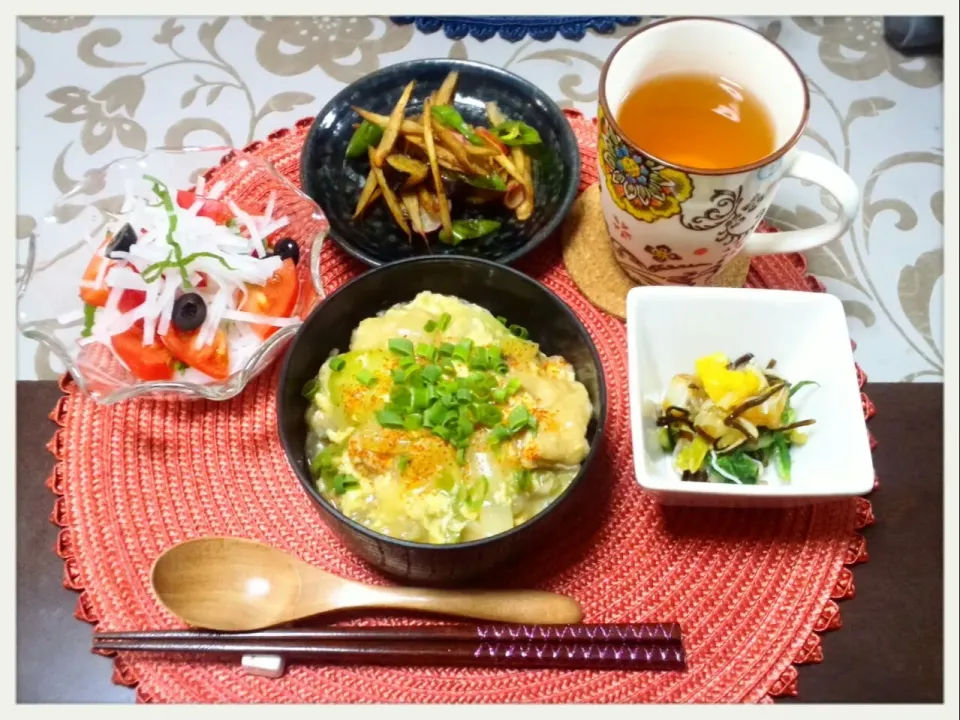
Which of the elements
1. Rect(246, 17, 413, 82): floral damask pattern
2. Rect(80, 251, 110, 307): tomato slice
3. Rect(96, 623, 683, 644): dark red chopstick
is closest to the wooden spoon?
Rect(96, 623, 683, 644): dark red chopstick

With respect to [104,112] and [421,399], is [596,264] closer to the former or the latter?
[421,399]

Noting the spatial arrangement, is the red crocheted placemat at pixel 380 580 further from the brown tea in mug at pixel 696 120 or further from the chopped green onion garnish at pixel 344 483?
the brown tea in mug at pixel 696 120

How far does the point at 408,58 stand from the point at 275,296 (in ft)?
2.66

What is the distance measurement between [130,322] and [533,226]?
756mm

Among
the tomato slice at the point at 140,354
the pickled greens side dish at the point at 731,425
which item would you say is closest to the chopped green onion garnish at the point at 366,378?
the tomato slice at the point at 140,354

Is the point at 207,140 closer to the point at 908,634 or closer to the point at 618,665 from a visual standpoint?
the point at 618,665

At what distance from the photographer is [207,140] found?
5.82ft

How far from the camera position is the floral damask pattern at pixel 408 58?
5.28 feet

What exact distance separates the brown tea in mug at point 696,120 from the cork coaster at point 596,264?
0.22 meters

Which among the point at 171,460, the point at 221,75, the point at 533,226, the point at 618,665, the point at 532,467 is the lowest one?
the point at 618,665

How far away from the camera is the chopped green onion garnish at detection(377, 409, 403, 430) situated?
1.20 meters

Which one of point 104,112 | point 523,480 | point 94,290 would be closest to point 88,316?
point 94,290

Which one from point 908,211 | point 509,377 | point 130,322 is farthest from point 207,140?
point 908,211

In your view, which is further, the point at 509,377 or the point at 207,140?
the point at 207,140
